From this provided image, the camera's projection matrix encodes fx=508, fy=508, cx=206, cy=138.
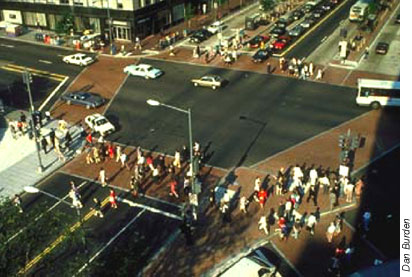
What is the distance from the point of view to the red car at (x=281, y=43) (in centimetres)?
6325

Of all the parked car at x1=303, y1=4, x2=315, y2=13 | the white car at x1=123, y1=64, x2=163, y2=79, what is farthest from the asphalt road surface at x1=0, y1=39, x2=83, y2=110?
the parked car at x1=303, y1=4, x2=315, y2=13

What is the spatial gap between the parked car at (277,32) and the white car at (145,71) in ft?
61.0

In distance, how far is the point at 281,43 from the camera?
6366 cm

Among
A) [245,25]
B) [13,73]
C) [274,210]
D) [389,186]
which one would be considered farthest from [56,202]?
[245,25]

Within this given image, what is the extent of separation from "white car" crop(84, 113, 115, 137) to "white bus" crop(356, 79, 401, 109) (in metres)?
23.2

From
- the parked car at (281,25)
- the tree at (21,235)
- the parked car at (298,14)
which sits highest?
the tree at (21,235)

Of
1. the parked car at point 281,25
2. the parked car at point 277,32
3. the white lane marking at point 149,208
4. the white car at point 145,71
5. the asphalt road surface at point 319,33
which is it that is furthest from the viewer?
the parked car at point 281,25

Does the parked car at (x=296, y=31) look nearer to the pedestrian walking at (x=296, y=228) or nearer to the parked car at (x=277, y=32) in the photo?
the parked car at (x=277, y=32)

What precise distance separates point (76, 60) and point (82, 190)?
28793mm

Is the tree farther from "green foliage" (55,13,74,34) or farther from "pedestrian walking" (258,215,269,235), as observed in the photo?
"green foliage" (55,13,74,34)

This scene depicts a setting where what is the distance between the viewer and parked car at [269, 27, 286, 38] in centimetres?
6769

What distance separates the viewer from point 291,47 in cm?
6481

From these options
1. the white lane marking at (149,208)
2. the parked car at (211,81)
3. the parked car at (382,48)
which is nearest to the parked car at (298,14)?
the parked car at (382,48)

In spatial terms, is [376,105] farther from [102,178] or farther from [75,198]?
[75,198]
